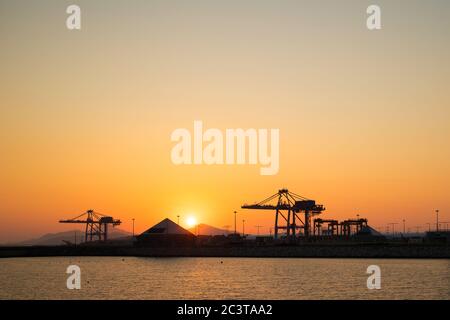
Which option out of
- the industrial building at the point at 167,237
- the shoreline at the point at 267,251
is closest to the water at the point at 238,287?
the shoreline at the point at 267,251

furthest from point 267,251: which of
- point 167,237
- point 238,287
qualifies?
point 238,287

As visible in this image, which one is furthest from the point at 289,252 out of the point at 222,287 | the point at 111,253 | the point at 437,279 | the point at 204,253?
the point at 222,287

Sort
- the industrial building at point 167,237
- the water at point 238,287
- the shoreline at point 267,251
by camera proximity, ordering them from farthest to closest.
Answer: the industrial building at point 167,237, the shoreline at point 267,251, the water at point 238,287

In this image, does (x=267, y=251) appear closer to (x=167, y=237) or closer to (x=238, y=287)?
(x=167, y=237)

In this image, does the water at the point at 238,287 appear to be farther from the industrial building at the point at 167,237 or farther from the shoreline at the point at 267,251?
the industrial building at the point at 167,237

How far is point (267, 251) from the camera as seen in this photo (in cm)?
13500

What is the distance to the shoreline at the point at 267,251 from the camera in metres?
122

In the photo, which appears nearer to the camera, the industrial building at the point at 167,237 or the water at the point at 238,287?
the water at the point at 238,287

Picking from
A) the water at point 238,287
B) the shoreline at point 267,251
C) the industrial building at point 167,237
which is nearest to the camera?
the water at point 238,287

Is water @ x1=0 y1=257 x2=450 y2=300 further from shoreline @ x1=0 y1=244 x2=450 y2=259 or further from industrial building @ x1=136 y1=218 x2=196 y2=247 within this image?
industrial building @ x1=136 y1=218 x2=196 y2=247

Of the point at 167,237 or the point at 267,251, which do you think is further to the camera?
the point at 167,237
